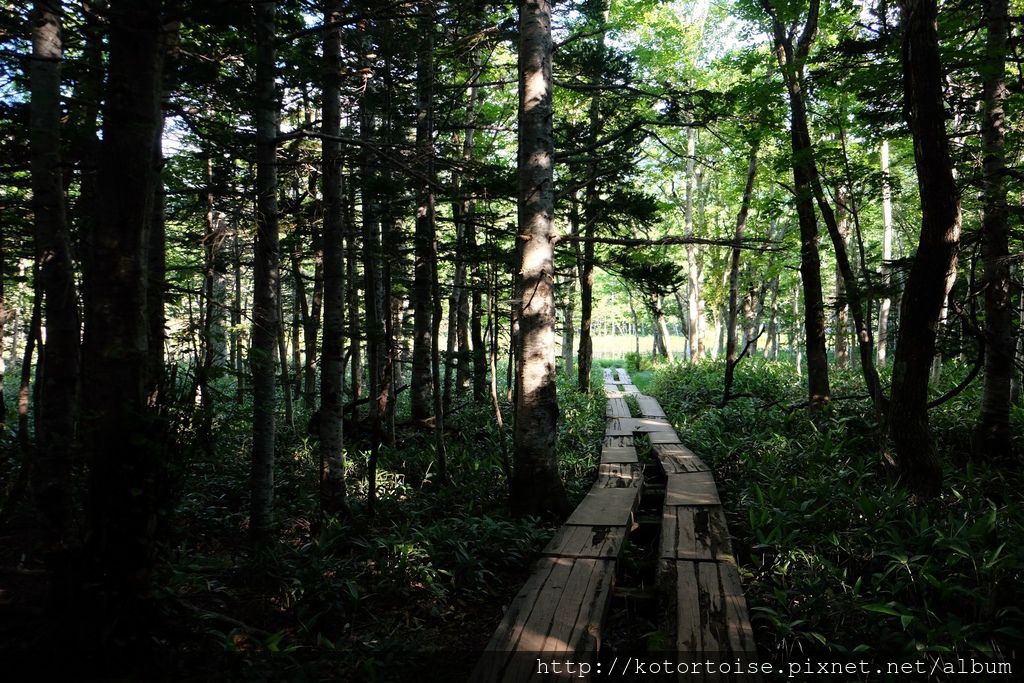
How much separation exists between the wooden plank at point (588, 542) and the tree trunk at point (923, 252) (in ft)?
12.9

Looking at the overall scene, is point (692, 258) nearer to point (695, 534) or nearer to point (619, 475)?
point (619, 475)

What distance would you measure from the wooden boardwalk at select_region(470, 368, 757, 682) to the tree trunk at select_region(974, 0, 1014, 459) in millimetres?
4416

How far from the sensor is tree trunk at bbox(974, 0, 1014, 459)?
282 inches

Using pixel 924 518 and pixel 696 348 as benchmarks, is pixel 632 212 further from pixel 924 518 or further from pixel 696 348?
pixel 696 348

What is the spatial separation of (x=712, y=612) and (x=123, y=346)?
4.43 m

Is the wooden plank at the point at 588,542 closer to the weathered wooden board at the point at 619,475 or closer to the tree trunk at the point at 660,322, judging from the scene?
the weathered wooden board at the point at 619,475

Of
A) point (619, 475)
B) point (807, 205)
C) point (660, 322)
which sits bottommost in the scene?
point (619, 475)

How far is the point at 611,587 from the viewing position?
14.1 feet

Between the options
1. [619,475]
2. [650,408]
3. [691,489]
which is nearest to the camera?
[691,489]

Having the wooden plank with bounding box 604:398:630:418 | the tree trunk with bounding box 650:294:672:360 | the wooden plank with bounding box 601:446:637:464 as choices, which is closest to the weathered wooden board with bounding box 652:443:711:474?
the wooden plank with bounding box 601:446:637:464

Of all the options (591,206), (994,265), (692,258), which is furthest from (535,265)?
(692,258)

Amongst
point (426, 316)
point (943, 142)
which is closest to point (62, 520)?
point (426, 316)

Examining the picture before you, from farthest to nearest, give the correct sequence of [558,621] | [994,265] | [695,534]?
[994,265], [695,534], [558,621]

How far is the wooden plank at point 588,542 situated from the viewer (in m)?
4.93
